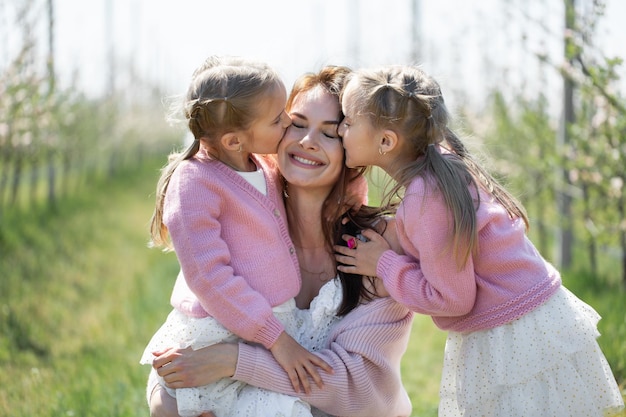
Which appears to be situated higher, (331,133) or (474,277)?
(331,133)

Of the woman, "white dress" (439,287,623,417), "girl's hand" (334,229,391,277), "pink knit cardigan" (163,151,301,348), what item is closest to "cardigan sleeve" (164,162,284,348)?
"pink knit cardigan" (163,151,301,348)

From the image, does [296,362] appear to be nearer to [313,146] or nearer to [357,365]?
[357,365]

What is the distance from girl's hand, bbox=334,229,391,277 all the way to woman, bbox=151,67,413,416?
59 mm

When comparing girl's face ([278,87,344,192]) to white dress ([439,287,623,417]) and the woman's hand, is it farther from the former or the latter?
white dress ([439,287,623,417])

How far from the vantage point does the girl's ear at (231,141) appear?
2.52 m

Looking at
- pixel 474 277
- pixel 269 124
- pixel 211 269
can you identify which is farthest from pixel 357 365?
pixel 269 124

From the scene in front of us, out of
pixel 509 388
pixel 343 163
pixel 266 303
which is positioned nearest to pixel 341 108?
pixel 343 163

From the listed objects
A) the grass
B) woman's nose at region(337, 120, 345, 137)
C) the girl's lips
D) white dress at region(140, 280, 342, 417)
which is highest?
woman's nose at region(337, 120, 345, 137)

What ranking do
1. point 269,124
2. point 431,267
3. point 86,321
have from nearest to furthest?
point 431,267, point 269,124, point 86,321

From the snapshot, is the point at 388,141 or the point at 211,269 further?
the point at 388,141

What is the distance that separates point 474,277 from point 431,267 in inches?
6.2

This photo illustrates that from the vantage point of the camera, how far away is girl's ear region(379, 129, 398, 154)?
2424 millimetres

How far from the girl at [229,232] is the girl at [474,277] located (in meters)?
0.34

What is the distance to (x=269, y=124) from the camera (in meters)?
2.54
